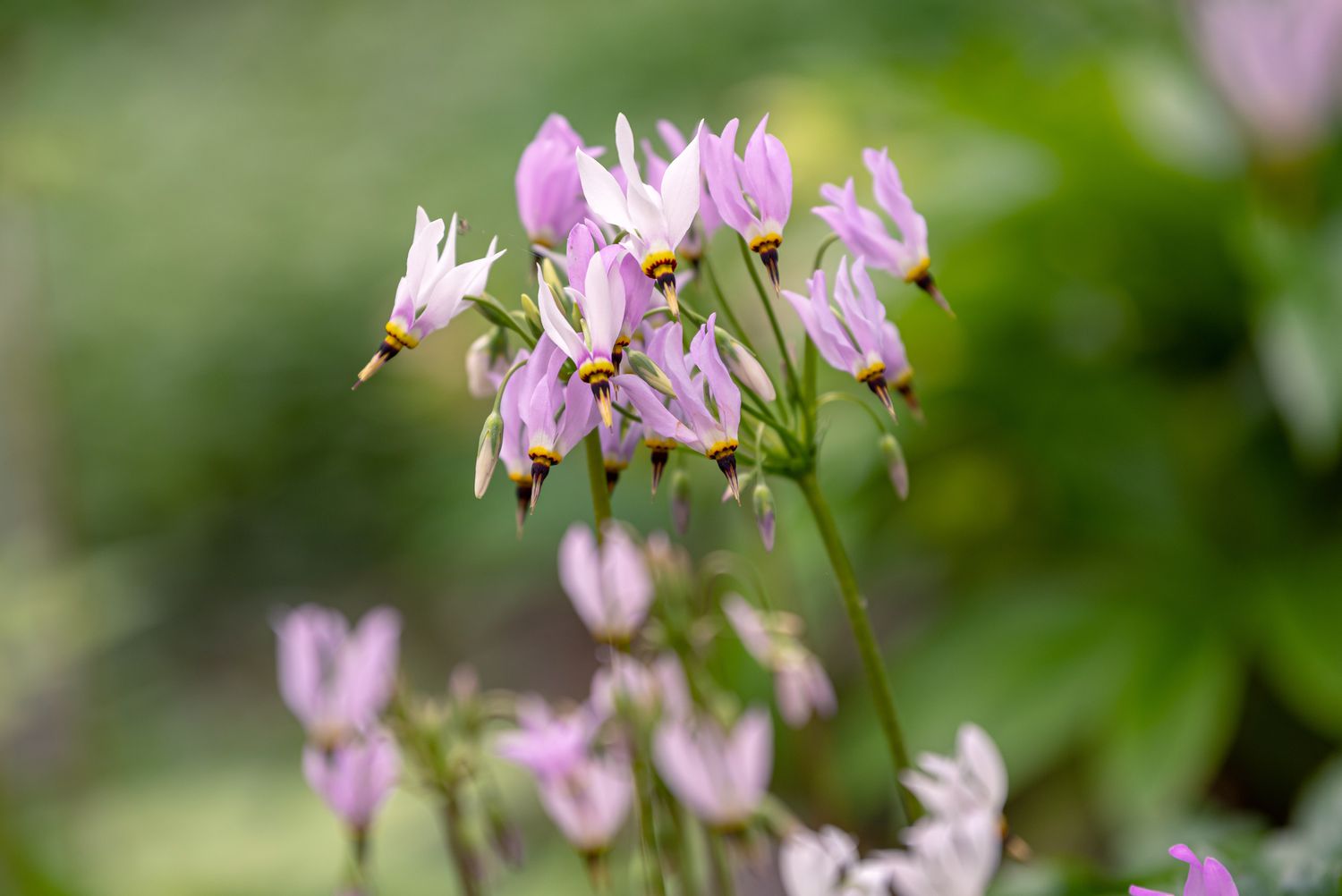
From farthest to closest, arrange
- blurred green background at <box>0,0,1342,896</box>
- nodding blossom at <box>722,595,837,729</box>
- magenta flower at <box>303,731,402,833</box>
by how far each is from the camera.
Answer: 1. blurred green background at <box>0,0,1342,896</box>
2. nodding blossom at <box>722,595,837,729</box>
3. magenta flower at <box>303,731,402,833</box>

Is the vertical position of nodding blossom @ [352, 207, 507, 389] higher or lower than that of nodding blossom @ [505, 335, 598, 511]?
higher

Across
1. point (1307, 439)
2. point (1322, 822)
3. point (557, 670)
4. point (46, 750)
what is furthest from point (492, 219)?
point (1322, 822)

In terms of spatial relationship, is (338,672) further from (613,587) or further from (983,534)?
(983,534)

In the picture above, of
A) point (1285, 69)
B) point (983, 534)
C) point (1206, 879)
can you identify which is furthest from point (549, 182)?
point (1285, 69)

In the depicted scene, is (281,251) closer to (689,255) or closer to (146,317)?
(146,317)

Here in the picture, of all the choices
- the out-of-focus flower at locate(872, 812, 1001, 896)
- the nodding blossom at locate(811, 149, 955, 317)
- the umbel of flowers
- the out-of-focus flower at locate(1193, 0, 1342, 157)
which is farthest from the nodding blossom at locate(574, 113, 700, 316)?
the out-of-focus flower at locate(1193, 0, 1342, 157)

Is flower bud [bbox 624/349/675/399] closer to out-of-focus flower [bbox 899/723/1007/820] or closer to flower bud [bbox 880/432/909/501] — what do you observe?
flower bud [bbox 880/432/909/501]

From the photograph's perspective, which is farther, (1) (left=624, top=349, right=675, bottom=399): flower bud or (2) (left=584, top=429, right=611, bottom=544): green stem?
(2) (left=584, top=429, right=611, bottom=544): green stem
